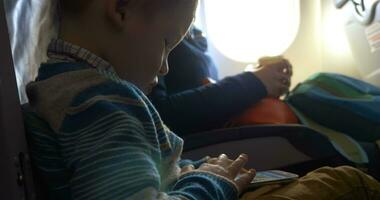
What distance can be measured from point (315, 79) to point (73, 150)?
863 mm

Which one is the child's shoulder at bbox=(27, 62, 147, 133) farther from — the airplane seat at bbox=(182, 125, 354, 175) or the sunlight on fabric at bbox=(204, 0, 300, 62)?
the sunlight on fabric at bbox=(204, 0, 300, 62)

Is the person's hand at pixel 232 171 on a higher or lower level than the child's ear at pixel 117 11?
lower

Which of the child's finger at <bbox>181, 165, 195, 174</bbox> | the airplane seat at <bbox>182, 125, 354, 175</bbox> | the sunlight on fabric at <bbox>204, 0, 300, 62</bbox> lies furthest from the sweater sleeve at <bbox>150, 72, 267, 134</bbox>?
the sunlight on fabric at <bbox>204, 0, 300, 62</bbox>

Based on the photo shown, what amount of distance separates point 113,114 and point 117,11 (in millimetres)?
144

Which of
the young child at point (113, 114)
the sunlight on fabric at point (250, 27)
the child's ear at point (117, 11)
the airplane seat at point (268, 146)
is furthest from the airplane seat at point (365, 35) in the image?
the child's ear at point (117, 11)

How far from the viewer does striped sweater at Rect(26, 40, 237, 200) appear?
50cm

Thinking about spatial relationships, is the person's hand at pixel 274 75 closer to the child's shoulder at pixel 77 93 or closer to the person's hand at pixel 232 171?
the person's hand at pixel 232 171

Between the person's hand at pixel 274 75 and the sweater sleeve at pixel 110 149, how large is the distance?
2.05ft

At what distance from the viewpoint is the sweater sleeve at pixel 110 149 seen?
0.50 metres

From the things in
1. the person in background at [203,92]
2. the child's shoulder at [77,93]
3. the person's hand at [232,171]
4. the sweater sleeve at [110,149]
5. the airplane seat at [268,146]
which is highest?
the child's shoulder at [77,93]

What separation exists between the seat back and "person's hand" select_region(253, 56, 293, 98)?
731 mm

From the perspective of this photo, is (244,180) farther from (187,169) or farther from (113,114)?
(113,114)

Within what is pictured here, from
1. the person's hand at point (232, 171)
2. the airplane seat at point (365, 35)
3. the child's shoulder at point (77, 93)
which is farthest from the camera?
the airplane seat at point (365, 35)

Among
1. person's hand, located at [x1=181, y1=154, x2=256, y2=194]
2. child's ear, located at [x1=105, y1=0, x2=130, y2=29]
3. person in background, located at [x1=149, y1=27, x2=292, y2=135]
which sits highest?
child's ear, located at [x1=105, y1=0, x2=130, y2=29]
